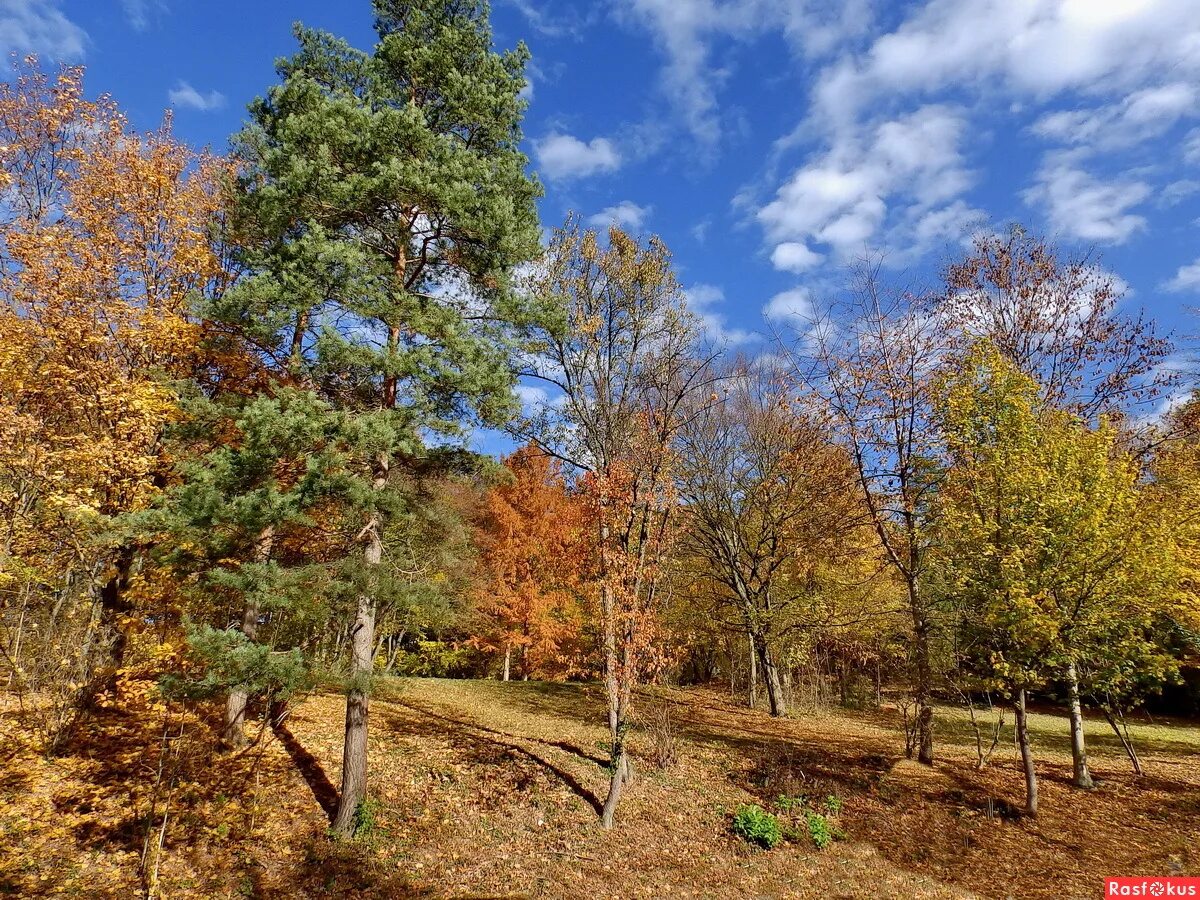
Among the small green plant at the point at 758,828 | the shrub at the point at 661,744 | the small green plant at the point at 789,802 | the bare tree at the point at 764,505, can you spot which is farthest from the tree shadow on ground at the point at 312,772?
the bare tree at the point at 764,505

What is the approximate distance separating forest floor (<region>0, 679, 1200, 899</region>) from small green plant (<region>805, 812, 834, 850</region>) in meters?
0.17

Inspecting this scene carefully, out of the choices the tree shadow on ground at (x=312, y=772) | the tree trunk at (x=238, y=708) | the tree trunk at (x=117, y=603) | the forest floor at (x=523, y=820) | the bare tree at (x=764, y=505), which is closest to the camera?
the forest floor at (x=523, y=820)

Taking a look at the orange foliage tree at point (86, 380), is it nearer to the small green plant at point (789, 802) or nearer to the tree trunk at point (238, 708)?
the tree trunk at point (238, 708)

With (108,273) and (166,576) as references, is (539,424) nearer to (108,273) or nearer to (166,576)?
(166,576)

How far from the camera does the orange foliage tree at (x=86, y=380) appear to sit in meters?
8.33

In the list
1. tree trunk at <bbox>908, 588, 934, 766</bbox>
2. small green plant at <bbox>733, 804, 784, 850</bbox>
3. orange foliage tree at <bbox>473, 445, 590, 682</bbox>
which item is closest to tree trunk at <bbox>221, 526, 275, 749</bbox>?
small green plant at <bbox>733, 804, 784, 850</bbox>

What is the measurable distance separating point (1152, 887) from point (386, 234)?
14984mm

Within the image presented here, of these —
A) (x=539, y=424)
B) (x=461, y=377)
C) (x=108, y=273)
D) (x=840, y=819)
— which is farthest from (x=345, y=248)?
(x=840, y=819)

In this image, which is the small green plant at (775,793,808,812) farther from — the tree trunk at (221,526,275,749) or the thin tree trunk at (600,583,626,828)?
the tree trunk at (221,526,275,749)

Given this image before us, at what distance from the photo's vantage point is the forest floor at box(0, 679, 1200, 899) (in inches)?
278

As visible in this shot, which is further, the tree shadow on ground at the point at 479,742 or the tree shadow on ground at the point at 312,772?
the tree shadow on ground at the point at 479,742

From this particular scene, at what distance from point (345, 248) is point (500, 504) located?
16219mm

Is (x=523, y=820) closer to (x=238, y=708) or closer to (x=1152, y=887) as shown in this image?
(x=238, y=708)

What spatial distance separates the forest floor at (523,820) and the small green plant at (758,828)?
0.19 metres
